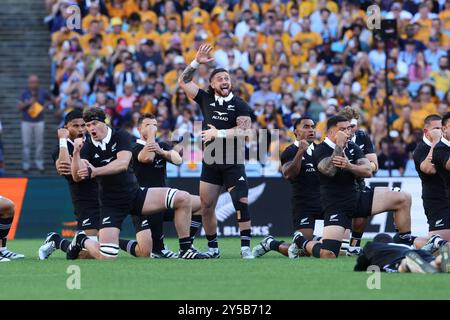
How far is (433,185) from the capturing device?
52.4ft

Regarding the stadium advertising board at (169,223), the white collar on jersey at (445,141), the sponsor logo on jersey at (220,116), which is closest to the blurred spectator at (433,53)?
the stadium advertising board at (169,223)

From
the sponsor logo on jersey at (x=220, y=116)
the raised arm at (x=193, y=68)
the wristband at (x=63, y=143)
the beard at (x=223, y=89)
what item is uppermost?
the raised arm at (x=193, y=68)

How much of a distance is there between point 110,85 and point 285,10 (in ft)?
16.6

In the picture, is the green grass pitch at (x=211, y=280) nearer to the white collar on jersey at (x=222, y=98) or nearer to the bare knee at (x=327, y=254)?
the bare knee at (x=327, y=254)

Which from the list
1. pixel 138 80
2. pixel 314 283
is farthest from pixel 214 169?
pixel 138 80

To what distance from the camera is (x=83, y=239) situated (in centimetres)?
1582

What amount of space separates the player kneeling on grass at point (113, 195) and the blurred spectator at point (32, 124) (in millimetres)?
10172

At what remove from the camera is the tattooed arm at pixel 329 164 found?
15414mm

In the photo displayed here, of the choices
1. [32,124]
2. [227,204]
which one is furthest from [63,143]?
[32,124]

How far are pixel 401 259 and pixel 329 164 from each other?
124 inches

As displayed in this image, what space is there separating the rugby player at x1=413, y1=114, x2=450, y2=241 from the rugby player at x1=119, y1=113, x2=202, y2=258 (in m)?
3.42

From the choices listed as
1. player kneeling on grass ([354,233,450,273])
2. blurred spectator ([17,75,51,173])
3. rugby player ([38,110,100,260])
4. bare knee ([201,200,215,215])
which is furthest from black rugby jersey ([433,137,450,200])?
blurred spectator ([17,75,51,173])

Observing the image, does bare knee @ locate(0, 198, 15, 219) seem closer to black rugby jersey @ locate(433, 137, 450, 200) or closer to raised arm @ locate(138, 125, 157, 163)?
raised arm @ locate(138, 125, 157, 163)
